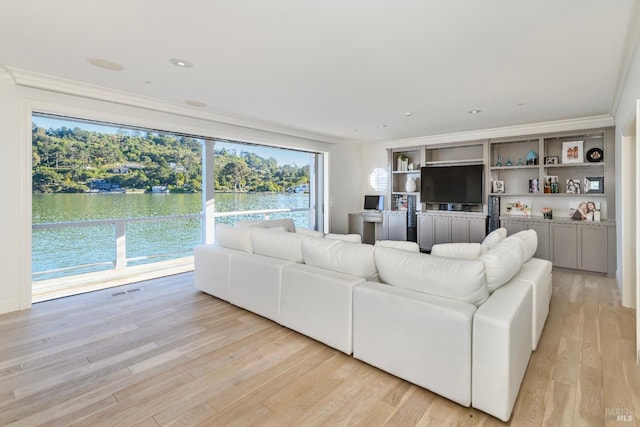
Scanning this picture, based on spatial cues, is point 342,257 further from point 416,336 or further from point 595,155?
point 595,155

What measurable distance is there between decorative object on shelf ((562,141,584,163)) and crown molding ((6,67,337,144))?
4.70 meters

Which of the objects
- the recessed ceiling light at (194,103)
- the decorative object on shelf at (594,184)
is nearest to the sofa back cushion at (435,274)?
the recessed ceiling light at (194,103)

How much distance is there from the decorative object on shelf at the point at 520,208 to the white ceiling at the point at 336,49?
1.85 meters

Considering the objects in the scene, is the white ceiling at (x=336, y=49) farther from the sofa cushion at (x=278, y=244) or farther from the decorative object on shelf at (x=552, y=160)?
the sofa cushion at (x=278, y=244)

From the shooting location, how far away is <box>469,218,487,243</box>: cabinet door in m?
5.71

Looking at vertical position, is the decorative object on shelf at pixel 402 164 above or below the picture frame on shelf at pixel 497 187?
above

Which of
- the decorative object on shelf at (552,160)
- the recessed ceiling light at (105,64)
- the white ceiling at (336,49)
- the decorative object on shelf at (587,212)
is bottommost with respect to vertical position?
the decorative object on shelf at (587,212)

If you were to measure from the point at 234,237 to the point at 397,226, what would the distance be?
4.14m

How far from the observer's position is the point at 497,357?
1698 mm

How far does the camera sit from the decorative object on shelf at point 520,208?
561 centimetres

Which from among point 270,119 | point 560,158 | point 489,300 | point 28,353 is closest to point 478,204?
point 560,158

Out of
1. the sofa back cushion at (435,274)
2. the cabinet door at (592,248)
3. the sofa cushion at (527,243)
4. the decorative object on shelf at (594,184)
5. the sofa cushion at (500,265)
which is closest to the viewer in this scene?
the sofa back cushion at (435,274)

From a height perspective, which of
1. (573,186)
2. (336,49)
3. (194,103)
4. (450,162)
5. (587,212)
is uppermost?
(194,103)

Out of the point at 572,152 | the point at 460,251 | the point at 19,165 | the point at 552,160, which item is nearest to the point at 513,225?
the point at 552,160
